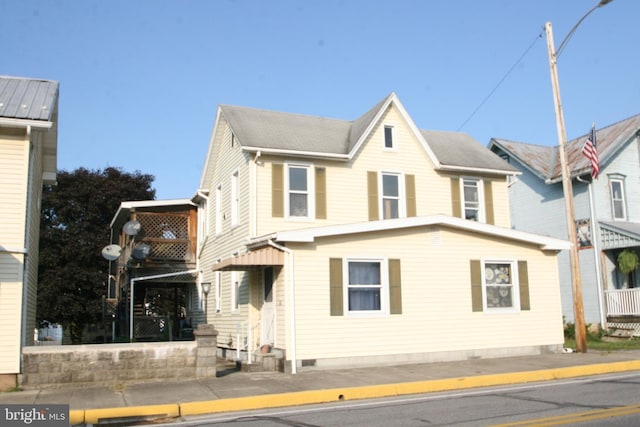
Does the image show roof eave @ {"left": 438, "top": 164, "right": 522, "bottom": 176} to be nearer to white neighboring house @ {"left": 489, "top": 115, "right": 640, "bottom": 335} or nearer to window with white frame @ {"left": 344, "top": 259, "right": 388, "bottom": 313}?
white neighboring house @ {"left": 489, "top": 115, "right": 640, "bottom": 335}

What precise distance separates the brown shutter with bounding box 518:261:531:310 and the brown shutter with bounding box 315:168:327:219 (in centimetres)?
620

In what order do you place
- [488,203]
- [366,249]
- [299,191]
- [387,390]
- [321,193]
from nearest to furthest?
[387,390] < [366,249] < [299,191] < [321,193] < [488,203]

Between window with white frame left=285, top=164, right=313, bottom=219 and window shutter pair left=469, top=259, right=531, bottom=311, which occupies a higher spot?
window with white frame left=285, top=164, right=313, bottom=219

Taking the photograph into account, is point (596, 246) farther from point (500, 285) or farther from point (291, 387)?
point (291, 387)

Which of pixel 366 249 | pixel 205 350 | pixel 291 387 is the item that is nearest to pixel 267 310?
pixel 366 249

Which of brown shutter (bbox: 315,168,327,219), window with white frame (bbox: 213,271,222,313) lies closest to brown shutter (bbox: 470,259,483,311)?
brown shutter (bbox: 315,168,327,219)

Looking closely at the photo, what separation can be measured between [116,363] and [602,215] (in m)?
20.8

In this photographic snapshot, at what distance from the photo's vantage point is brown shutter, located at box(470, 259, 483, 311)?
17.8 meters

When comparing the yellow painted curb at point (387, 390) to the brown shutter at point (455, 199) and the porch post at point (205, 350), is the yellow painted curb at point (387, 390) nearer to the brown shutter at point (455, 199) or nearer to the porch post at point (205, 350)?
the porch post at point (205, 350)

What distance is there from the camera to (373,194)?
20375 mm

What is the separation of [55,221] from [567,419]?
34.8m

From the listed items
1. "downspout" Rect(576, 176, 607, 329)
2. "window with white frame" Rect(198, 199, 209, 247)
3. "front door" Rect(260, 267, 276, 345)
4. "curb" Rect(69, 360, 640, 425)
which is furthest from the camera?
"downspout" Rect(576, 176, 607, 329)

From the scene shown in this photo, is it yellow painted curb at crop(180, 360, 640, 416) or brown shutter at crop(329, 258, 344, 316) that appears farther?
brown shutter at crop(329, 258, 344, 316)

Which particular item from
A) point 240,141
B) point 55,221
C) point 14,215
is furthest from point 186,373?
point 55,221
